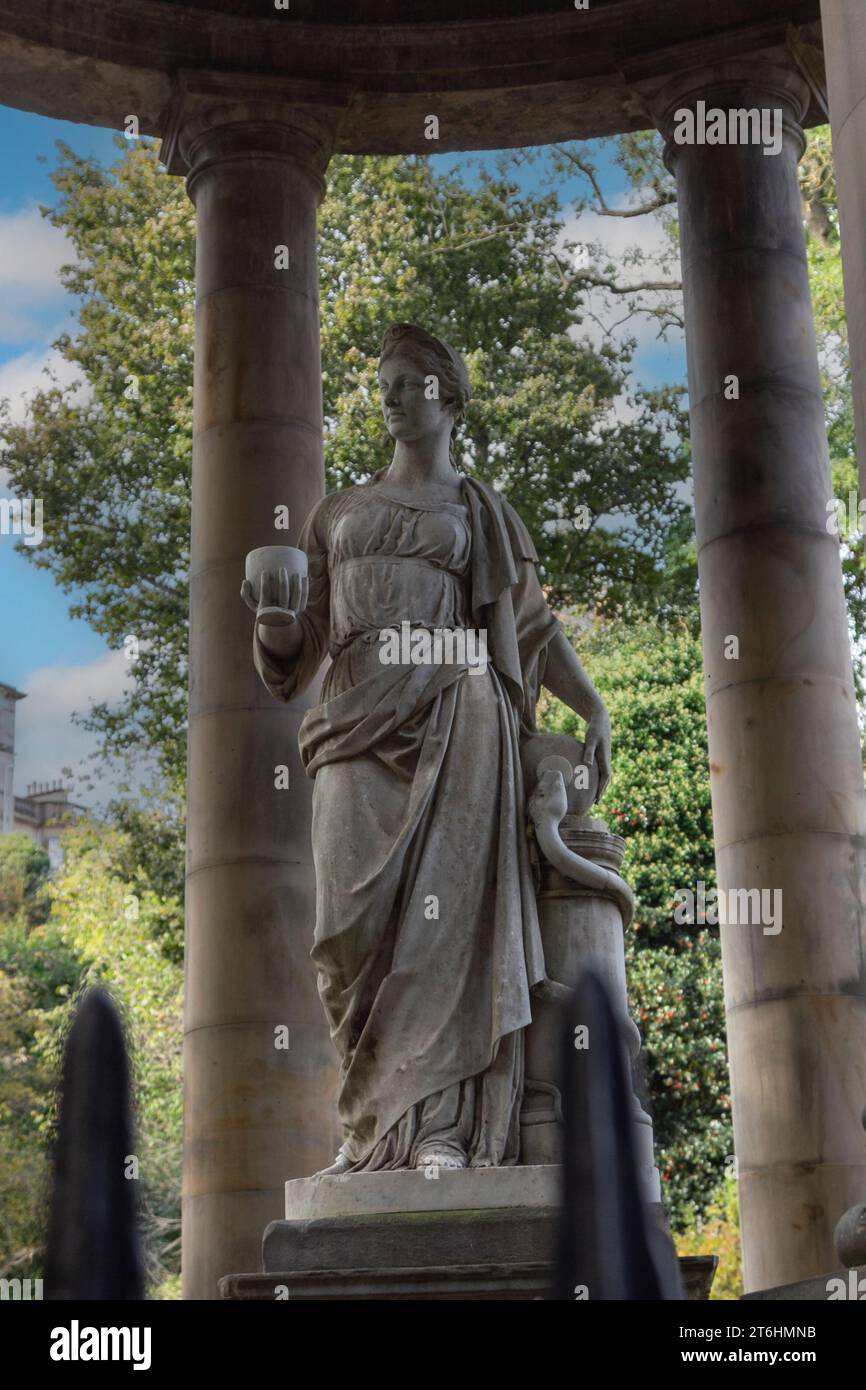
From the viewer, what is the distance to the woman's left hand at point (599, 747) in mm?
20797

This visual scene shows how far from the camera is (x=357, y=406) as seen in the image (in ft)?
196

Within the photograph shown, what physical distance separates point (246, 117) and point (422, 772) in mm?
17839

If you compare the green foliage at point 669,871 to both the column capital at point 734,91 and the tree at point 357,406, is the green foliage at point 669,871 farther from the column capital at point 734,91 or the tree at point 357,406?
the column capital at point 734,91

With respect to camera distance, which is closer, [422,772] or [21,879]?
[422,772]

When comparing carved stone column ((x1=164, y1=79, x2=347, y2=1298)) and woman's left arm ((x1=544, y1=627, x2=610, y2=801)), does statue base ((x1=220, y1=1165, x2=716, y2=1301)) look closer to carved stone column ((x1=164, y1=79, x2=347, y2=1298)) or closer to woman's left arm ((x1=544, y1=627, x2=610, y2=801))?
woman's left arm ((x1=544, y1=627, x2=610, y2=801))

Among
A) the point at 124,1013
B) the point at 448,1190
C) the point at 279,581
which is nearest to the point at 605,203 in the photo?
the point at 124,1013

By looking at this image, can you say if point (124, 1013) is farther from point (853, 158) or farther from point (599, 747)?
point (853, 158)

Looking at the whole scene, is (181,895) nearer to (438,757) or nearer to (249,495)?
(249,495)

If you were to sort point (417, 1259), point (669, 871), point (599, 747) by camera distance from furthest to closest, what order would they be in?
point (669, 871) < point (599, 747) < point (417, 1259)

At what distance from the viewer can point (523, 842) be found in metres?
19.9

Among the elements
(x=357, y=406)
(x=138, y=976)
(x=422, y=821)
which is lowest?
(x=422, y=821)

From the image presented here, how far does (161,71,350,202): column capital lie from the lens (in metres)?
33.8

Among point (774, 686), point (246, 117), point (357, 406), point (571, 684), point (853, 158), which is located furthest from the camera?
point (357, 406)

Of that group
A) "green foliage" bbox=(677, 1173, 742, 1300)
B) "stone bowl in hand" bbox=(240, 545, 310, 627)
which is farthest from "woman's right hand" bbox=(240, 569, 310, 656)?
"green foliage" bbox=(677, 1173, 742, 1300)
